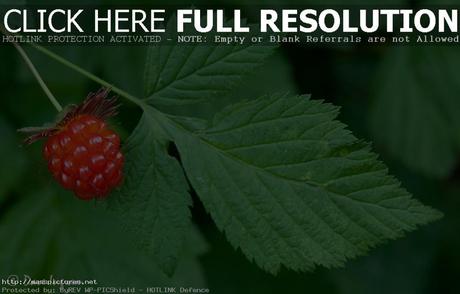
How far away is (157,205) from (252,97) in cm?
130

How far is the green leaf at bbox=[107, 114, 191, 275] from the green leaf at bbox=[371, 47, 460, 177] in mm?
1814

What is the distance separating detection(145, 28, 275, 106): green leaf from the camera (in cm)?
163

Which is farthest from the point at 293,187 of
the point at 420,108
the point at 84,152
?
the point at 420,108

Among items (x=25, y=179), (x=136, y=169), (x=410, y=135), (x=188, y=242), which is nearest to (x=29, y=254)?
(x=25, y=179)

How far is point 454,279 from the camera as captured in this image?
3.52 m

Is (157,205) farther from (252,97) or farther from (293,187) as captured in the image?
(252,97)

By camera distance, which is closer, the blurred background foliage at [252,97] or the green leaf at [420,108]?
the blurred background foliage at [252,97]

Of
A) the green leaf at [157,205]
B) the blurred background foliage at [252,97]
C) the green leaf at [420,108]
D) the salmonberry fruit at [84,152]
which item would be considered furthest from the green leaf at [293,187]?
the green leaf at [420,108]

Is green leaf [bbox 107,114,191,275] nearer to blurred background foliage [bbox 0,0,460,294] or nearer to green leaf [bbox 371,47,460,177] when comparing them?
blurred background foliage [bbox 0,0,460,294]

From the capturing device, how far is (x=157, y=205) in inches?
60.6

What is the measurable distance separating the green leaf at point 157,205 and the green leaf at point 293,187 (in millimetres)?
59

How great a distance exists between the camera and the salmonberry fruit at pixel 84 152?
1459 millimetres

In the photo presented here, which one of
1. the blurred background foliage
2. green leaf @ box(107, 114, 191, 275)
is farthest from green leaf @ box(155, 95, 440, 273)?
the blurred background foliage

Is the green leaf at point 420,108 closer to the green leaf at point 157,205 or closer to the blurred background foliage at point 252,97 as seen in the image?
the blurred background foliage at point 252,97
